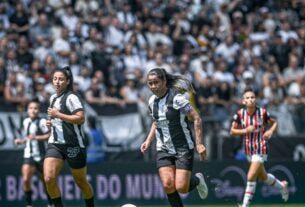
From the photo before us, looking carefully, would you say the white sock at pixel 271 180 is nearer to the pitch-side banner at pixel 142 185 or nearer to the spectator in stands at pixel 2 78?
the pitch-side banner at pixel 142 185

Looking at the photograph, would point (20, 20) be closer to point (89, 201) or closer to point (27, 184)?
point (27, 184)

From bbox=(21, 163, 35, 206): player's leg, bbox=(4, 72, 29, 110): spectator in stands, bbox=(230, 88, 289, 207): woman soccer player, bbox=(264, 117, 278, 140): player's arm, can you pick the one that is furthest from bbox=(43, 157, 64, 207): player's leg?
bbox=(4, 72, 29, 110): spectator in stands

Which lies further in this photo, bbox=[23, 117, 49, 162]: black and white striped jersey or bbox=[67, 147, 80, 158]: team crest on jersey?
bbox=[23, 117, 49, 162]: black and white striped jersey

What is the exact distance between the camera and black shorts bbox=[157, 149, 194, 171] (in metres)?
14.3

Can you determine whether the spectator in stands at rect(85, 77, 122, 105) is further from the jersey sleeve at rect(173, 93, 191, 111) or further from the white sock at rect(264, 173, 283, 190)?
the jersey sleeve at rect(173, 93, 191, 111)

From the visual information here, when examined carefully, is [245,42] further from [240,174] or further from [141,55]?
[240,174]

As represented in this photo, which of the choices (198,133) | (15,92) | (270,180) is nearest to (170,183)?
(198,133)

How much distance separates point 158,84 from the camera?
46.7 feet

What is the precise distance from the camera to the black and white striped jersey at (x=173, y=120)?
47.1 feet

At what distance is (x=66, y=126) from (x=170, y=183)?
207cm

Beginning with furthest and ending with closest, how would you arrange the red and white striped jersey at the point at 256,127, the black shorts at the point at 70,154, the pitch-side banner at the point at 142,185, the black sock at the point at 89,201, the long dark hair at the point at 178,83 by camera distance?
the pitch-side banner at the point at 142,185 < the red and white striped jersey at the point at 256,127 < the black sock at the point at 89,201 < the black shorts at the point at 70,154 < the long dark hair at the point at 178,83

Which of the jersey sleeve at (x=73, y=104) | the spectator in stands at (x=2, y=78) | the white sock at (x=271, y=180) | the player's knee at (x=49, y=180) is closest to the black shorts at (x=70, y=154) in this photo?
the player's knee at (x=49, y=180)

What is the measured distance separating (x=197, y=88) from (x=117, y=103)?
3.06 m

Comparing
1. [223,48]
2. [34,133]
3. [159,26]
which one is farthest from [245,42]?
[34,133]
